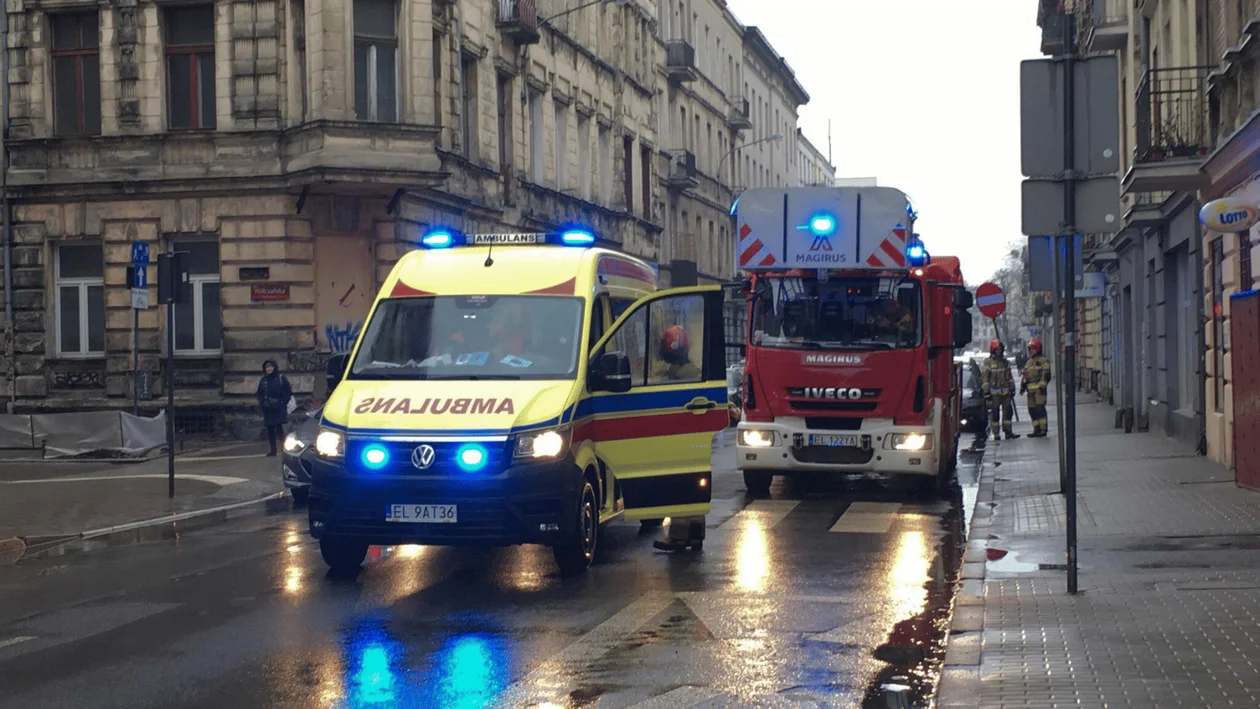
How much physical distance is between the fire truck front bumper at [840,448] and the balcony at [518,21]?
19.8 meters

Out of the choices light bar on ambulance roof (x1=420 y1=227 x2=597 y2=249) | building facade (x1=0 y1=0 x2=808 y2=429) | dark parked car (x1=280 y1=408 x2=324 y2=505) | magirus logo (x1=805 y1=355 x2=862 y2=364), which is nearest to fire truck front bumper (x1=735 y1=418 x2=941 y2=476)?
magirus logo (x1=805 y1=355 x2=862 y2=364)

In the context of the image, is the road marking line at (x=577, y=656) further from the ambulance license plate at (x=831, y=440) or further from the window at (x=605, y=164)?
the window at (x=605, y=164)

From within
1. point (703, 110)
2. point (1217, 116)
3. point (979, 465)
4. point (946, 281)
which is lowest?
point (979, 465)

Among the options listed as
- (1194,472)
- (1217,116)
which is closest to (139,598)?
(1194,472)

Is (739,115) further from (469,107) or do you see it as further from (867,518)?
(867,518)

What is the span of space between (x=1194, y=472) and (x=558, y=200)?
22808 mm

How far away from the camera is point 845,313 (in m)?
16.4

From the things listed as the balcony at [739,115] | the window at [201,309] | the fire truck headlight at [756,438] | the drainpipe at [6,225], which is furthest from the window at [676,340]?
the balcony at [739,115]

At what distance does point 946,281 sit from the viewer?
18.6 m

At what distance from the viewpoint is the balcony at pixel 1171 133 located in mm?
19109

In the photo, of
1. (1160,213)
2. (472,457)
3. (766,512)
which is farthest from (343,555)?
(1160,213)

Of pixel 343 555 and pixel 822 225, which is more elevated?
pixel 822 225

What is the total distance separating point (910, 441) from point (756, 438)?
5.58 ft

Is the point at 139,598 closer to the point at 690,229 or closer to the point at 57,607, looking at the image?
the point at 57,607
